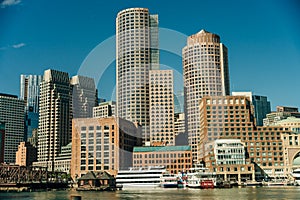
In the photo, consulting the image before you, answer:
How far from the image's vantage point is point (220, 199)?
94312mm

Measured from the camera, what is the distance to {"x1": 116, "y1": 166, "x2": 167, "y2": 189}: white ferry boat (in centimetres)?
19296

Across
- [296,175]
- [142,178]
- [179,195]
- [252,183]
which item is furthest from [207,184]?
[179,195]

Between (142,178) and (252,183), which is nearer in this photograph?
(252,183)

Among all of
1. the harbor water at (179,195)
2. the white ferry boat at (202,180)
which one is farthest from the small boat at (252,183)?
the harbor water at (179,195)

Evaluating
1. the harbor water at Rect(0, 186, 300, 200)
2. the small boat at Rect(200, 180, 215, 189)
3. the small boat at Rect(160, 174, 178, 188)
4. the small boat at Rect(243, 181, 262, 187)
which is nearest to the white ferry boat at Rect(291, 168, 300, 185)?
the small boat at Rect(243, 181, 262, 187)

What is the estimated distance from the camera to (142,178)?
195 metres

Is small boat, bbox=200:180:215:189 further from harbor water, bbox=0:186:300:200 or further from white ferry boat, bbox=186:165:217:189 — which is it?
harbor water, bbox=0:186:300:200

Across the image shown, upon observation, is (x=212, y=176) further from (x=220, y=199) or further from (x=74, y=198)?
(x=74, y=198)

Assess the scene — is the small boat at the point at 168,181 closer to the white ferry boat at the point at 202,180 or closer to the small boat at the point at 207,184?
the white ferry boat at the point at 202,180

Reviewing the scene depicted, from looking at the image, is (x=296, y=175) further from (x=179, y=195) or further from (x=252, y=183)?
(x=179, y=195)

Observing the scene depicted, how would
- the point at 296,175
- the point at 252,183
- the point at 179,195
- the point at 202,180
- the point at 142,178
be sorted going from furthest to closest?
the point at 142,178
the point at 296,175
the point at 252,183
the point at 202,180
the point at 179,195

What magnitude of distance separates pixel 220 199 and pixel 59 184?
12033cm

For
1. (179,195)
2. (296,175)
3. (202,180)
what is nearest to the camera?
(179,195)

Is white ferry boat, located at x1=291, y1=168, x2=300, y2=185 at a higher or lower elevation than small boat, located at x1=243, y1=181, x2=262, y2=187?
higher
